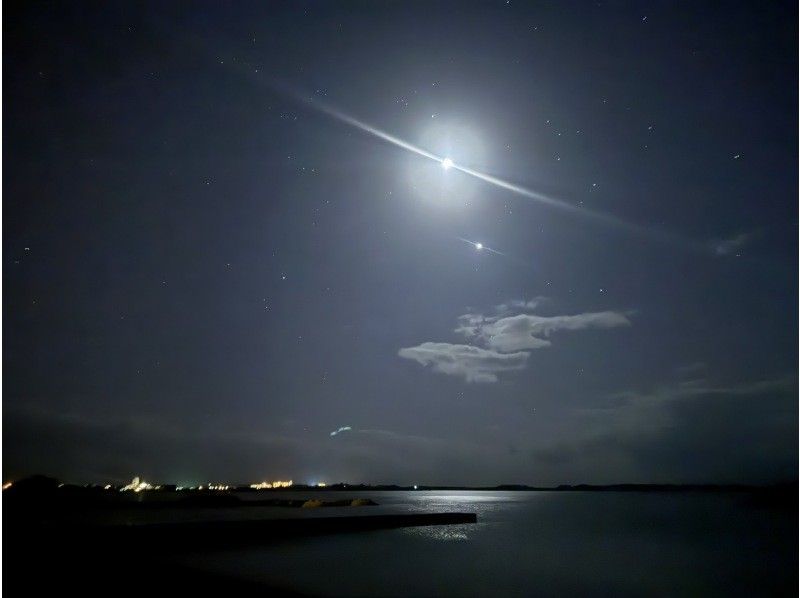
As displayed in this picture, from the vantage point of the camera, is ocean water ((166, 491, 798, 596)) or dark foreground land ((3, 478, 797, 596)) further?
ocean water ((166, 491, 798, 596))

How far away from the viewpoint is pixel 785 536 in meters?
61.2

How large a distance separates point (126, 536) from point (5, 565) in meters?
11.6

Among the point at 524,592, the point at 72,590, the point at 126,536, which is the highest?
the point at 126,536

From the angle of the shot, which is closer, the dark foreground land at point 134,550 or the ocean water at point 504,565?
the dark foreground land at point 134,550

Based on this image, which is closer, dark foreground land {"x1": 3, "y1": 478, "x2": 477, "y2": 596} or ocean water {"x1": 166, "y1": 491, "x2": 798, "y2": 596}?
dark foreground land {"x1": 3, "y1": 478, "x2": 477, "y2": 596}

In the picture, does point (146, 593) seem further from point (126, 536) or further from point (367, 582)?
point (126, 536)

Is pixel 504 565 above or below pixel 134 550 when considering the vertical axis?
below

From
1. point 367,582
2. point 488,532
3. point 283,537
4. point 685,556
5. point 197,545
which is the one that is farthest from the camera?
point 488,532

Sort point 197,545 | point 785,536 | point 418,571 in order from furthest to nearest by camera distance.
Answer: point 785,536, point 197,545, point 418,571

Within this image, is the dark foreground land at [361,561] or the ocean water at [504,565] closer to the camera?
the dark foreground land at [361,561]

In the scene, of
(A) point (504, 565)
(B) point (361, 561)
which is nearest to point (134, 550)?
(B) point (361, 561)

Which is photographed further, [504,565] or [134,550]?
[504,565]

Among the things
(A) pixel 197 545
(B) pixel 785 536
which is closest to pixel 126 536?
(A) pixel 197 545

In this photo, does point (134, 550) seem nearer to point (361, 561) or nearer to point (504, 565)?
point (361, 561)
